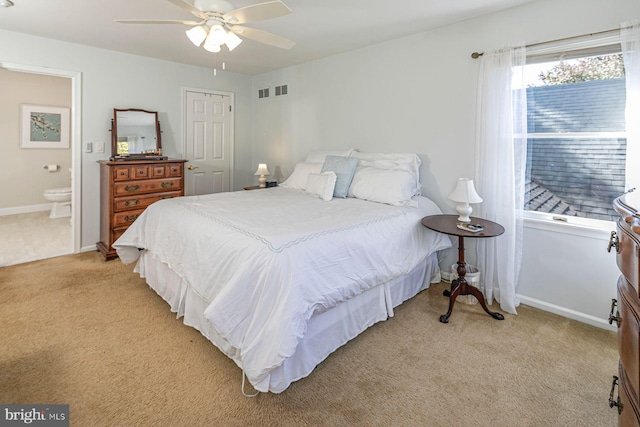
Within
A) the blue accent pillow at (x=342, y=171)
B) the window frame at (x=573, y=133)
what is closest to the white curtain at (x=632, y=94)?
the window frame at (x=573, y=133)

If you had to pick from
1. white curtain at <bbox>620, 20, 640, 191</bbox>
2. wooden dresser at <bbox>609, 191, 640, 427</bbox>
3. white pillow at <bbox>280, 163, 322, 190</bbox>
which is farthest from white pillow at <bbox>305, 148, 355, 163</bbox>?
wooden dresser at <bbox>609, 191, 640, 427</bbox>

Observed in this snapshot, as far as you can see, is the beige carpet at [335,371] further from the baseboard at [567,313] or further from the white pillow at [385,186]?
the white pillow at [385,186]

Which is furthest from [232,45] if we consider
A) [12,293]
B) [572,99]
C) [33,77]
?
[33,77]

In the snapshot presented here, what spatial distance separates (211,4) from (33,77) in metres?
5.38

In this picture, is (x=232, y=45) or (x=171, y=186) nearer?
(x=232, y=45)

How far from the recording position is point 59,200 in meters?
5.68

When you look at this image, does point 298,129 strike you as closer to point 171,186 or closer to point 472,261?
point 171,186

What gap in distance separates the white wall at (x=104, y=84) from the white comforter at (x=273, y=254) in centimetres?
156

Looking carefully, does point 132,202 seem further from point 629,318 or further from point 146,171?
point 629,318

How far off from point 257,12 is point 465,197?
1944 mm

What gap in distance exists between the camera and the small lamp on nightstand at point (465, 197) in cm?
262

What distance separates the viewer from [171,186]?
13.8 feet

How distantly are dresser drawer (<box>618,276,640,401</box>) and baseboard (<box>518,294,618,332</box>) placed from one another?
1.83m

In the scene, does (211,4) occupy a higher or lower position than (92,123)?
higher
